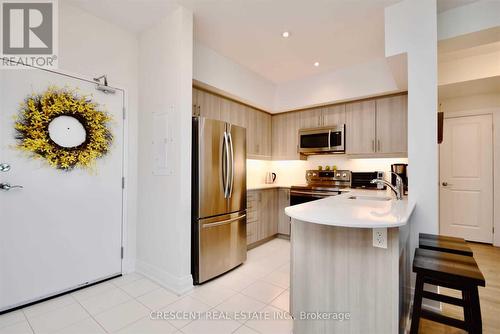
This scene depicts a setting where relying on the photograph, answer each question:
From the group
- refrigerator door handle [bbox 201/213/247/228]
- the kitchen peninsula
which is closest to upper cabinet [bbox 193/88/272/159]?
refrigerator door handle [bbox 201/213/247/228]

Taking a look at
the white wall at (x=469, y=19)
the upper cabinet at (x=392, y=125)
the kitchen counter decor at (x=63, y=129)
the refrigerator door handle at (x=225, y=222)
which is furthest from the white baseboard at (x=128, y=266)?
the white wall at (x=469, y=19)

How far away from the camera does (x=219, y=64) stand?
3389 millimetres

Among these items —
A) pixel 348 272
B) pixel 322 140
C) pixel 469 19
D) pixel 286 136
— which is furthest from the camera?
pixel 286 136

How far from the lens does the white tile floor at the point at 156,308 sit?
1848 millimetres

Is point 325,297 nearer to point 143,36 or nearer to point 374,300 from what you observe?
point 374,300

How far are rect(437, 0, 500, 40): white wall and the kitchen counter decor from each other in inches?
143

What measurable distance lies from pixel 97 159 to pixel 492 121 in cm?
578

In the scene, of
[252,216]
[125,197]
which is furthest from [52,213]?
[252,216]

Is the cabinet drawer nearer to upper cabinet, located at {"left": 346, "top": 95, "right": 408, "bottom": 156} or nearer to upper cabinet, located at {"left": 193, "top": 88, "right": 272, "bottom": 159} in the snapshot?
upper cabinet, located at {"left": 193, "top": 88, "right": 272, "bottom": 159}

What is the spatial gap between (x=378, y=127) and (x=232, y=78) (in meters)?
2.33

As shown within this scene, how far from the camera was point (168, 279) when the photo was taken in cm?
249

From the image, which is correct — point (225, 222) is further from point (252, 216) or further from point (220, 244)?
point (252, 216)

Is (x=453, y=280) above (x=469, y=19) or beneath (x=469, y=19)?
beneath

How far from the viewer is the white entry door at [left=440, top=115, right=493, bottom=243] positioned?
153 inches
